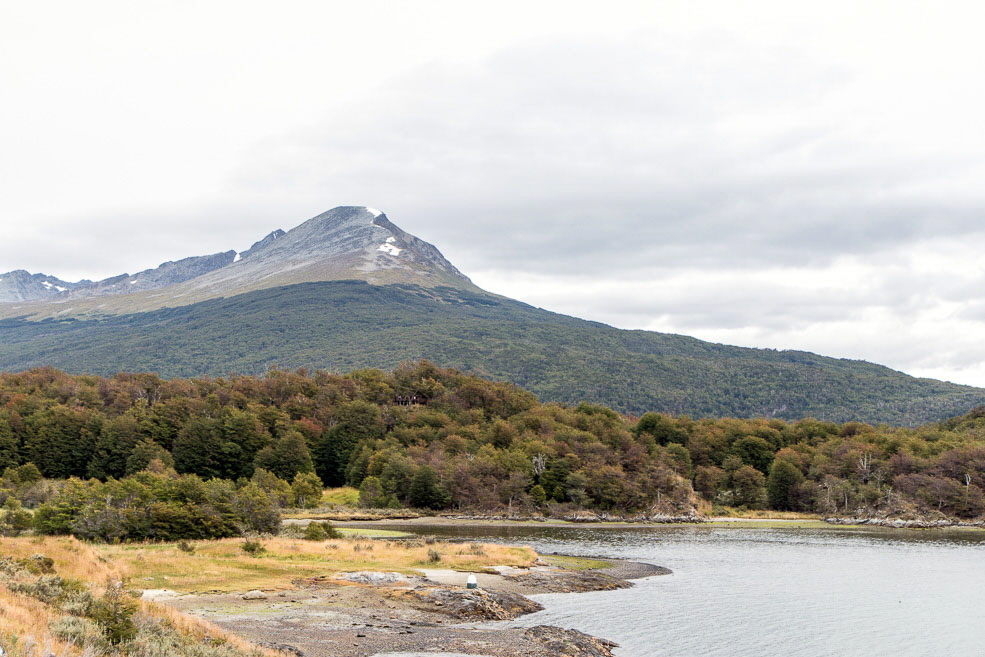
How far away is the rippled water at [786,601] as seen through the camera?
37.0 m

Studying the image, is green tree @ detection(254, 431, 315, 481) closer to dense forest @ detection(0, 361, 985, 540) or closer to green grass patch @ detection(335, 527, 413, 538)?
dense forest @ detection(0, 361, 985, 540)

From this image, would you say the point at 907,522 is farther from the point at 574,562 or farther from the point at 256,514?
the point at 256,514

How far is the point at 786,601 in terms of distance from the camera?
47969 millimetres

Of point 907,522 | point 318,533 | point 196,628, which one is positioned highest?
point 196,628

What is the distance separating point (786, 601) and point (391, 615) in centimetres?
2475

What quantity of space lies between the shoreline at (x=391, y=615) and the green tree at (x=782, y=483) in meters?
88.1

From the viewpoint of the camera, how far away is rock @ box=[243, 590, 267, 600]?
37.8 metres

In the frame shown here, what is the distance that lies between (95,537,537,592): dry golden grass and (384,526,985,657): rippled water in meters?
11.6

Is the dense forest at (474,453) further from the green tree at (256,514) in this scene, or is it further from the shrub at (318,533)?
the shrub at (318,533)

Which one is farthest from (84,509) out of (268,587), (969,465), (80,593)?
(969,465)

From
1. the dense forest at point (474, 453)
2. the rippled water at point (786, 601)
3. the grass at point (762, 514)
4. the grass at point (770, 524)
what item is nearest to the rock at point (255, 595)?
the rippled water at point (786, 601)

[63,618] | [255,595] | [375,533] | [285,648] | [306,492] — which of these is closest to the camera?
[63,618]

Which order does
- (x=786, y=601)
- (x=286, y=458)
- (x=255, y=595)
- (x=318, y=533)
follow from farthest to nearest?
(x=286, y=458)
(x=318, y=533)
(x=786, y=601)
(x=255, y=595)

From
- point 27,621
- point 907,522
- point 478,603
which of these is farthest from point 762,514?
point 27,621
